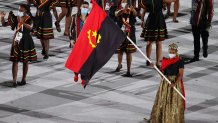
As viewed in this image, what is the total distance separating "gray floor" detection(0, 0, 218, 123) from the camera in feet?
54.5

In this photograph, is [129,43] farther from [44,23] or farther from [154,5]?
[44,23]

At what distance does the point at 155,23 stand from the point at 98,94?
9.16 feet

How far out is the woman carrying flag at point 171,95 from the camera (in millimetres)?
15562

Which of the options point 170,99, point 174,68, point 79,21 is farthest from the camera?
point 79,21

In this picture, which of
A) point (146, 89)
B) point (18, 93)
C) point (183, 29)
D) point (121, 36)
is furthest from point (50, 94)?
point (183, 29)

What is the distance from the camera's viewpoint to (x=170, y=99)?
51.7 ft

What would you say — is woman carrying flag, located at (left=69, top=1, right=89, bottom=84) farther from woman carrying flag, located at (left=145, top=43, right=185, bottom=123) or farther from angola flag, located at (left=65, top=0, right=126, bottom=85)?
angola flag, located at (left=65, top=0, right=126, bottom=85)

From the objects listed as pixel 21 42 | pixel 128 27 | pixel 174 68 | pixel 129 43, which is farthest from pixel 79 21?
pixel 174 68

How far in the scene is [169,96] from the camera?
1575 cm

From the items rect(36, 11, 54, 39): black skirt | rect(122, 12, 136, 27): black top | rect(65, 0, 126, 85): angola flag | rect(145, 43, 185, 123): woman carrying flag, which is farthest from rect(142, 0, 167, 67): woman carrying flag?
rect(65, 0, 126, 85): angola flag

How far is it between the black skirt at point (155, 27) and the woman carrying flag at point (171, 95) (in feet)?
14.4

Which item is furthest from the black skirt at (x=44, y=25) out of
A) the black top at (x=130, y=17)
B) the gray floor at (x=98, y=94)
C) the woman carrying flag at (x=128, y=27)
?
the black top at (x=130, y=17)

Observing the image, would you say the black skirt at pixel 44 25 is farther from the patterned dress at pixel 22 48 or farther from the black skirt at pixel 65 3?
the patterned dress at pixel 22 48

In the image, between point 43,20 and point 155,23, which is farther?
point 43,20
